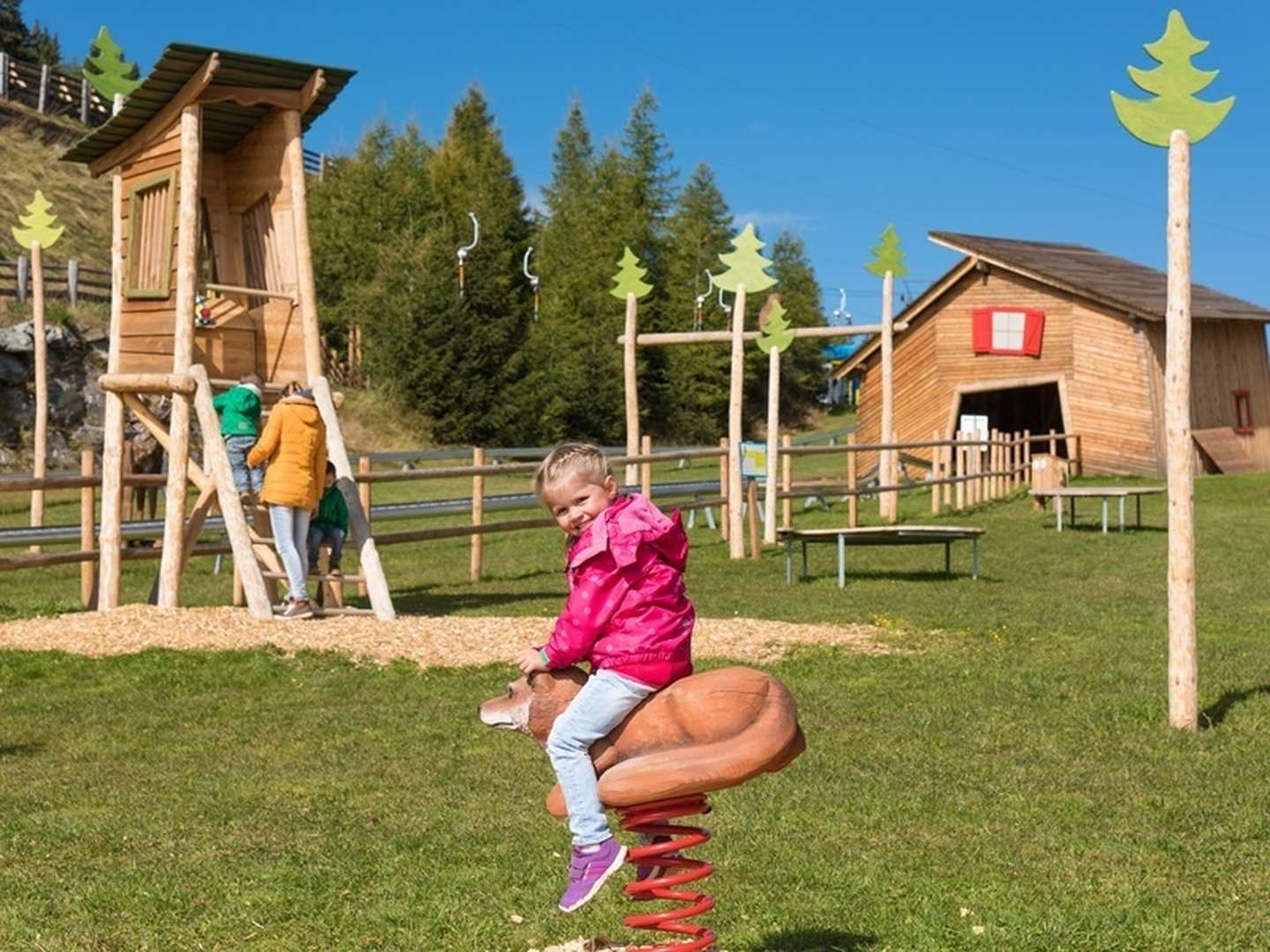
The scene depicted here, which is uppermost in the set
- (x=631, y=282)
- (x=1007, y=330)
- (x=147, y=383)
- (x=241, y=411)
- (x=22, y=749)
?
(x=1007, y=330)

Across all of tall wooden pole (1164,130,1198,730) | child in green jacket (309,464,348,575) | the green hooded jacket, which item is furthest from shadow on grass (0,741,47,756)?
tall wooden pole (1164,130,1198,730)

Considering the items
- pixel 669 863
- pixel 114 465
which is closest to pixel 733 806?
pixel 669 863

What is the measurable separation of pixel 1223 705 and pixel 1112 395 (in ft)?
88.7

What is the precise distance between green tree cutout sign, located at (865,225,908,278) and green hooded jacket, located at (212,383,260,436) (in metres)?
14.1

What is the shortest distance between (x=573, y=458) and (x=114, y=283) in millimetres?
12102

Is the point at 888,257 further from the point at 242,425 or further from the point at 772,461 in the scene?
the point at 242,425

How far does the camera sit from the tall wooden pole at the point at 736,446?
21.6 metres

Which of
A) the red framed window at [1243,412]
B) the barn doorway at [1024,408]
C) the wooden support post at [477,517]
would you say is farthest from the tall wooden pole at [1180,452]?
the barn doorway at [1024,408]

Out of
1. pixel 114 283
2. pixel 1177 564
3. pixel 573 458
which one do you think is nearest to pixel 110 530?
pixel 114 283

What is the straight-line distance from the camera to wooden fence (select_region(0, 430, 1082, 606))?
16.8m

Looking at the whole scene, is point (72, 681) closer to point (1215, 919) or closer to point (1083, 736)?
point (1083, 736)

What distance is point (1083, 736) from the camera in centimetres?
912

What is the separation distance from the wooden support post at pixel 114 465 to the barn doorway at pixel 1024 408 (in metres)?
31.2

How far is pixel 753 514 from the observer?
22.5m
